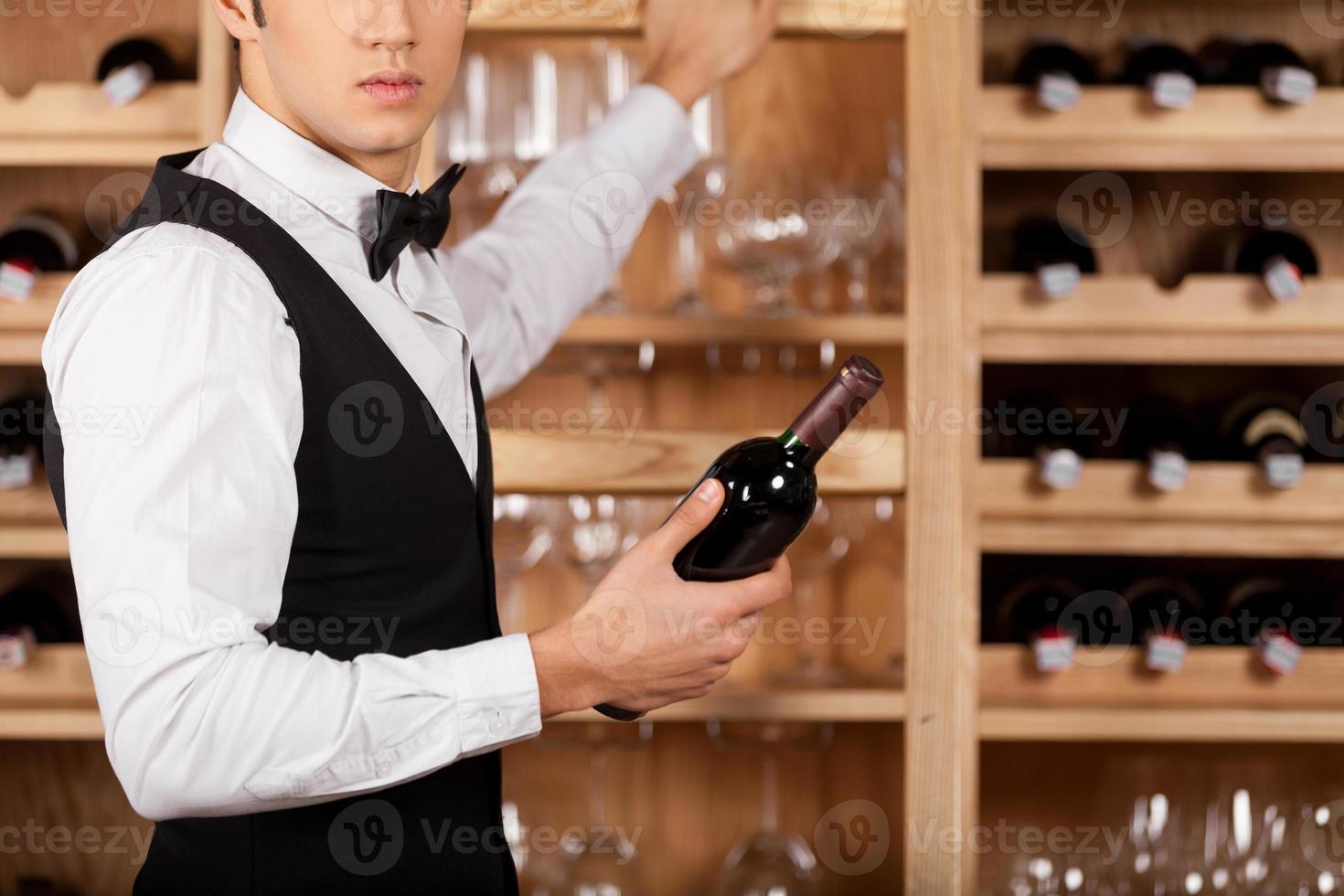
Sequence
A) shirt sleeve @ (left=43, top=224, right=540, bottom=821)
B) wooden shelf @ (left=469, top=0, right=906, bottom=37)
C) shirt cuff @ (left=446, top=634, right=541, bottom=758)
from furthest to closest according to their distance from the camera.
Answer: wooden shelf @ (left=469, top=0, right=906, bottom=37) → shirt cuff @ (left=446, top=634, right=541, bottom=758) → shirt sleeve @ (left=43, top=224, right=540, bottom=821)

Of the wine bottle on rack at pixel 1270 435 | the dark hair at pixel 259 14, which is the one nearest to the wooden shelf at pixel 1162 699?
the wine bottle on rack at pixel 1270 435

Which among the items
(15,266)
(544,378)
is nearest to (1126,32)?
(544,378)

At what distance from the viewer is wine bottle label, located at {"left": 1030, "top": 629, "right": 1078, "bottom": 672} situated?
167 cm

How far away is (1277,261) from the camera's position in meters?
1.67

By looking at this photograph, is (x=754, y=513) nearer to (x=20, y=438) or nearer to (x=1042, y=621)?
(x=1042, y=621)

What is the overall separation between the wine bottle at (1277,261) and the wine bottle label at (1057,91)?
0.36 meters

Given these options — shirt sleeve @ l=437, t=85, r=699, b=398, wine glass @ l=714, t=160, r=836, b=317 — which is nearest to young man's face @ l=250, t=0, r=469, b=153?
shirt sleeve @ l=437, t=85, r=699, b=398

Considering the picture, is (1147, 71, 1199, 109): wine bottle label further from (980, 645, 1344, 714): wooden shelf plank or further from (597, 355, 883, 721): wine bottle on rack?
(597, 355, 883, 721): wine bottle on rack

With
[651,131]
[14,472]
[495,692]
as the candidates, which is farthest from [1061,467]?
[14,472]

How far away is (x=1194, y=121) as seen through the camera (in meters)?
1.69

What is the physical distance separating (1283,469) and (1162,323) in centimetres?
26

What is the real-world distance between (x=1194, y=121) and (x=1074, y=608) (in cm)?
73

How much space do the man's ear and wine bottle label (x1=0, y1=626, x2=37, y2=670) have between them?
1030 millimetres

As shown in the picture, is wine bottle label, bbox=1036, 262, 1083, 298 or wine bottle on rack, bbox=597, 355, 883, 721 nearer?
wine bottle on rack, bbox=597, 355, 883, 721
